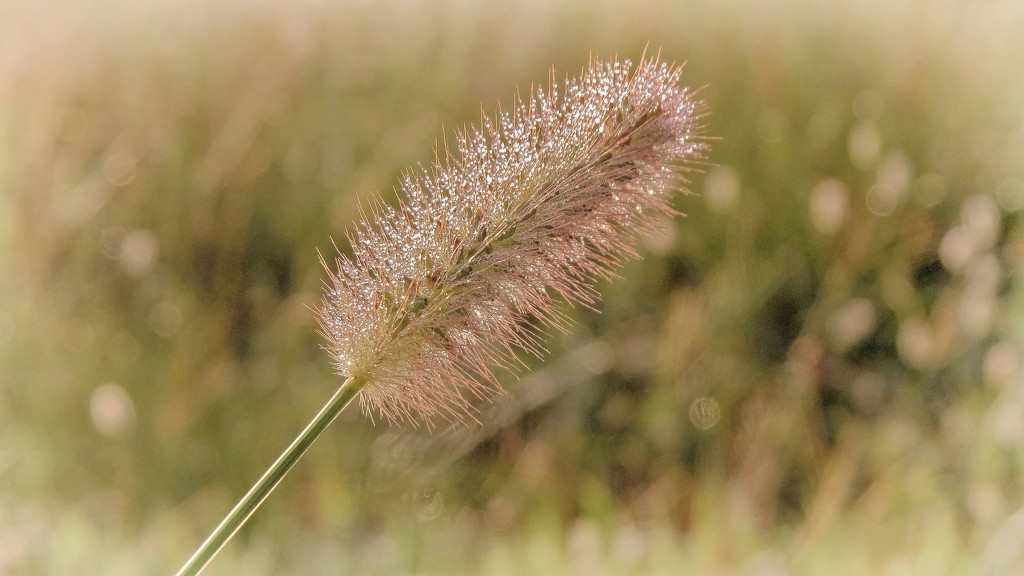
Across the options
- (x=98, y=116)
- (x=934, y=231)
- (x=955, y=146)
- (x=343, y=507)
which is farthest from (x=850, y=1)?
(x=98, y=116)

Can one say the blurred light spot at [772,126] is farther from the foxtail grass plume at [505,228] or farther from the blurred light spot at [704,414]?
the foxtail grass plume at [505,228]

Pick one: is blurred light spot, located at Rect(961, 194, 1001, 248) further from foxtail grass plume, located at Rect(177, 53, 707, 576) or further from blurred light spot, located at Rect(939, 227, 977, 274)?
foxtail grass plume, located at Rect(177, 53, 707, 576)

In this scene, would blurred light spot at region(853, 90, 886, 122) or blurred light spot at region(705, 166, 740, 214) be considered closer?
blurred light spot at region(705, 166, 740, 214)

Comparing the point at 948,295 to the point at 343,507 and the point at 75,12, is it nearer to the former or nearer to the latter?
the point at 343,507

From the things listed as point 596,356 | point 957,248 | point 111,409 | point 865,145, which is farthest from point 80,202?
point 957,248

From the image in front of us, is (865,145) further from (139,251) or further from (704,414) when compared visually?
(139,251)

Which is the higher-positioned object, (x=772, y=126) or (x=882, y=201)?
(x=772, y=126)

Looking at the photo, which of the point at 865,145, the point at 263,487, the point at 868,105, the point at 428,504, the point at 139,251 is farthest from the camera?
the point at 868,105

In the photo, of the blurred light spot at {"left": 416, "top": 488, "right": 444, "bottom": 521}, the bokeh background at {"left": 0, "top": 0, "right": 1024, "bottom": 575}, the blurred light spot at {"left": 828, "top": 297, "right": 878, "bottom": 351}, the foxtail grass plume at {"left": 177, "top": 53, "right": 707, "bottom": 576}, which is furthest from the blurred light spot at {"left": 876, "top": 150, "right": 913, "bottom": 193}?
the foxtail grass plume at {"left": 177, "top": 53, "right": 707, "bottom": 576}
